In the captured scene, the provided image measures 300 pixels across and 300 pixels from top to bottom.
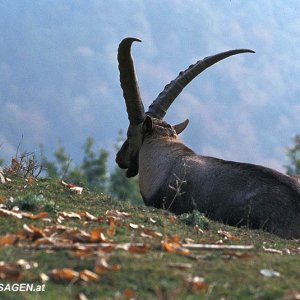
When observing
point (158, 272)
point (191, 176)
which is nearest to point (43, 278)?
point (158, 272)

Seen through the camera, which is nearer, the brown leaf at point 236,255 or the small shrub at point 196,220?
the brown leaf at point 236,255

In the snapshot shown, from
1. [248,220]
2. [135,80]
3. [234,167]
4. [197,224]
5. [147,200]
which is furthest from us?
[135,80]

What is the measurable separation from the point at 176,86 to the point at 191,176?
8.69 ft

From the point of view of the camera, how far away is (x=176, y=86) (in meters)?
12.3

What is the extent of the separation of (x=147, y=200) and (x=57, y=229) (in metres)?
5.48

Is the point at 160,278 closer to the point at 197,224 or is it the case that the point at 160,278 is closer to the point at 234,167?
the point at 197,224

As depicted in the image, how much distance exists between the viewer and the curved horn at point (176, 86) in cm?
1199

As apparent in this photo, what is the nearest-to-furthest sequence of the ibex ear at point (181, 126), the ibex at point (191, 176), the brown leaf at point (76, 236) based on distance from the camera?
1. the brown leaf at point (76, 236)
2. the ibex at point (191, 176)
3. the ibex ear at point (181, 126)

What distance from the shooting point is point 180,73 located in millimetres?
12477

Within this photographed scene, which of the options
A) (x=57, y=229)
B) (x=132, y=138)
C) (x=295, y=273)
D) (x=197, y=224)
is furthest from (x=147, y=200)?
(x=295, y=273)

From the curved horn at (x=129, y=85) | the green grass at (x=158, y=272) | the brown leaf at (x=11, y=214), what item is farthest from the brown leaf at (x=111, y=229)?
the curved horn at (x=129, y=85)

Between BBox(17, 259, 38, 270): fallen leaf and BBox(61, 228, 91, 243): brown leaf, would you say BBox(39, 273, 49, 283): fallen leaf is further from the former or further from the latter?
BBox(61, 228, 91, 243): brown leaf

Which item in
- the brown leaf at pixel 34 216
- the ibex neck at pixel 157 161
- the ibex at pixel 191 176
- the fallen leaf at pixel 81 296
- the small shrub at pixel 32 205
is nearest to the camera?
the fallen leaf at pixel 81 296

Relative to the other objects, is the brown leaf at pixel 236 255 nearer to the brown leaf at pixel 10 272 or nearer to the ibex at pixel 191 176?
the brown leaf at pixel 10 272
